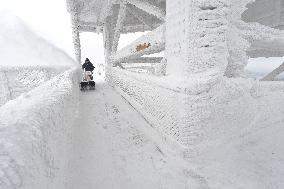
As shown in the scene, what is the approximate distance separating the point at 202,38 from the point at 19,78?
16.8 metres

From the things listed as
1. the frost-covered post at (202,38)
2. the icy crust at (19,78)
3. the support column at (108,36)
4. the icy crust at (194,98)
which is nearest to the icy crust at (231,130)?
the icy crust at (194,98)

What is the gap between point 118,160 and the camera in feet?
8.41

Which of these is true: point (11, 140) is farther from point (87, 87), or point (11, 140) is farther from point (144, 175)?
point (87, 87)

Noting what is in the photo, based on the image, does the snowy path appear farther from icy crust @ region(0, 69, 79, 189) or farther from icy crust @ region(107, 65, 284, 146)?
icy crust @ region(0, 69, 79, 189)

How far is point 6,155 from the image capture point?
0.85 metres

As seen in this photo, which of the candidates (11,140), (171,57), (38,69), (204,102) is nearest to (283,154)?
(204,102)

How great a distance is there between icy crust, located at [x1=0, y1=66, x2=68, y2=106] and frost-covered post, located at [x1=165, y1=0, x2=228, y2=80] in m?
14.6

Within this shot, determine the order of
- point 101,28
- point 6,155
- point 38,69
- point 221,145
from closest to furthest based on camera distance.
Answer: point 6,155 < point 221,145 < point 101,28 < point 38,69

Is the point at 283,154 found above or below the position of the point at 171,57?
below

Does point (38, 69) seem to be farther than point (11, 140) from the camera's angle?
Yes

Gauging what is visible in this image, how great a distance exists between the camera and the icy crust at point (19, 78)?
52.0ft

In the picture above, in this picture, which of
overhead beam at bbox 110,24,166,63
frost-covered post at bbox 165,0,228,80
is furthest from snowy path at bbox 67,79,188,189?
overhead beam at bbox 110,24,166,63

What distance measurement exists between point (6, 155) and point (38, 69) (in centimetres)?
1685

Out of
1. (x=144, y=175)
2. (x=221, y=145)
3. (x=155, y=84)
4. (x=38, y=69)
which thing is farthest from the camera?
(x=38, y=69)
